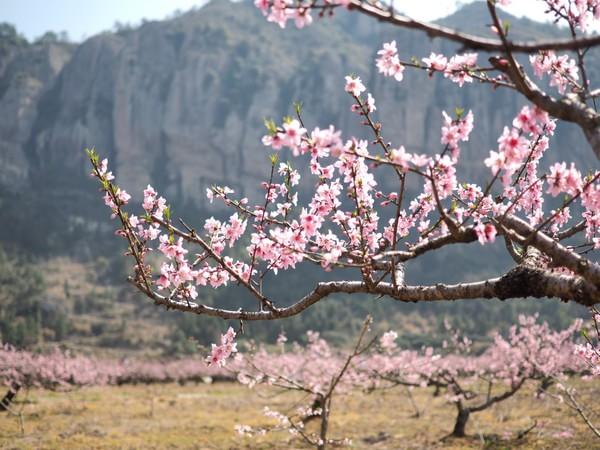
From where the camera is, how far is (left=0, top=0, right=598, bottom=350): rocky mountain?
Result: 116 metres

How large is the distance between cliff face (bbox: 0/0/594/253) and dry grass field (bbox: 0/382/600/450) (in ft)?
309

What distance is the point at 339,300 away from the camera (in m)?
86.8

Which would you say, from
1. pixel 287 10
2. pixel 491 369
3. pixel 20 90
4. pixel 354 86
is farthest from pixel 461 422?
pixel 20 90

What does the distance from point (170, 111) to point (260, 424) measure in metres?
121

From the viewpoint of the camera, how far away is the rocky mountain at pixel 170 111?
4582 inches

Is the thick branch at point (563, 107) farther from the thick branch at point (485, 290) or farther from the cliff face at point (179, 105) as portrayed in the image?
the cliff face at point (179, 105)

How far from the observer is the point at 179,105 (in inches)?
5192

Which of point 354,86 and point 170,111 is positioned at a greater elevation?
point 170,111

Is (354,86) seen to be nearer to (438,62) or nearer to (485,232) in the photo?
(438,62)

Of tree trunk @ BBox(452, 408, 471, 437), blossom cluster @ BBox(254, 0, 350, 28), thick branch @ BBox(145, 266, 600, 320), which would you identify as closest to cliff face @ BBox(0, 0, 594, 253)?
tree trunk @ BBox(452, 408, 471, 437)

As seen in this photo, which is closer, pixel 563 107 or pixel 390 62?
pixel 563 107

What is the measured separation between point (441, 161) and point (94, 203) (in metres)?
136

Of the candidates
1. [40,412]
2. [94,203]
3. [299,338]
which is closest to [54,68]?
[94,203]

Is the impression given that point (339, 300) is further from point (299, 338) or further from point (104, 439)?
point (104, 439)
